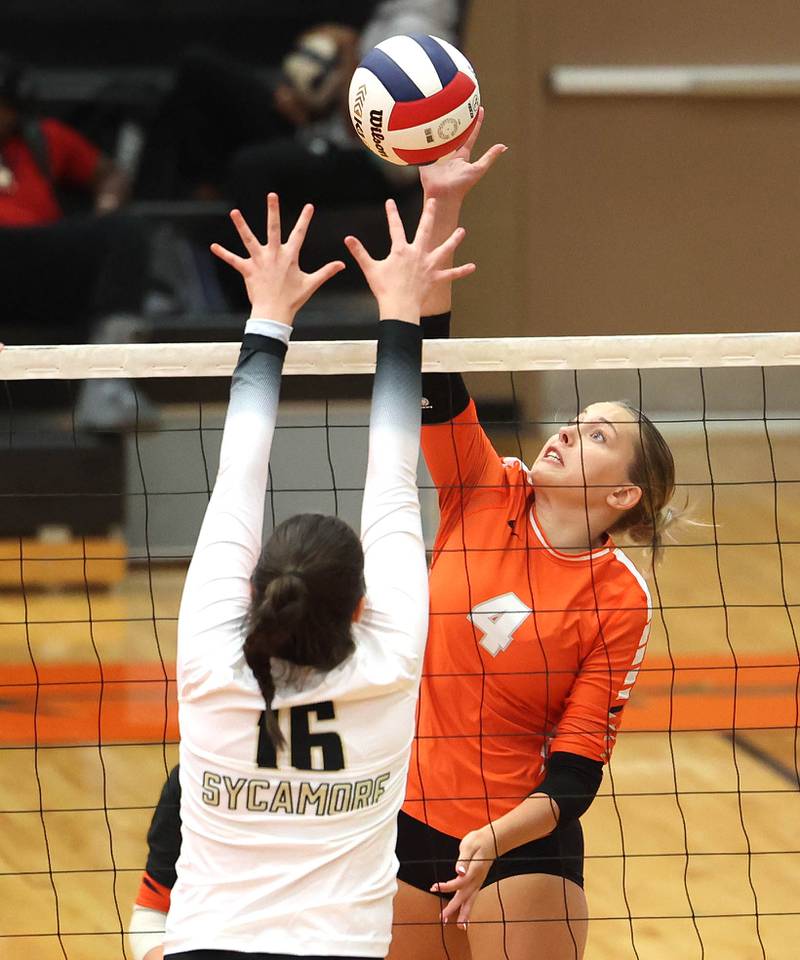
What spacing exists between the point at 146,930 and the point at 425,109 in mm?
1803

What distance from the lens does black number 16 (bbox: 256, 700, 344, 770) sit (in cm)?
185

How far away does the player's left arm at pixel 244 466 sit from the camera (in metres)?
1.88

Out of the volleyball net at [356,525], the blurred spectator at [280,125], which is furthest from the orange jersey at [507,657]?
the blurred spectator at [280,125]

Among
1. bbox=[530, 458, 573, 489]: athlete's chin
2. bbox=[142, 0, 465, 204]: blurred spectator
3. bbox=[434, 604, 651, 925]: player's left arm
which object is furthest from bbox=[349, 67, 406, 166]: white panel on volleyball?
bbox=[142, 0, 465, 204]: blurred spectator

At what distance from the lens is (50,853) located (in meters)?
4.15

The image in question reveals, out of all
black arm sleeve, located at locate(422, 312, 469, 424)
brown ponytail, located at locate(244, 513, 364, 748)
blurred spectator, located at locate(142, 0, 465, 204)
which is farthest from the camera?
blurred spectator, located at locate(142, 0, 465, 204)

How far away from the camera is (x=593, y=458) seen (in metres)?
2.57

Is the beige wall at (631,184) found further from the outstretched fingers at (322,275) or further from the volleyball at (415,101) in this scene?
the outstretched fingers at (322,275)

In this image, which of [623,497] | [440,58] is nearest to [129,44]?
[440,58]

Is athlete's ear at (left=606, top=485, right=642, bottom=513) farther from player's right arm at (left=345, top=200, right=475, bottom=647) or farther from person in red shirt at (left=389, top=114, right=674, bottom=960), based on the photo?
player's right arm at (left=345, top=200, right=475, bottom=647)

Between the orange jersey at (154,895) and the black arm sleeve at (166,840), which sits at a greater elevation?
the black arm sleeve at (166,840)

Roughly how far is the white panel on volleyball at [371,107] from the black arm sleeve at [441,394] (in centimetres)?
50

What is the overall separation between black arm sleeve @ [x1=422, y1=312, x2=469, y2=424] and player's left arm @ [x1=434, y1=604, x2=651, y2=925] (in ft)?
1.63

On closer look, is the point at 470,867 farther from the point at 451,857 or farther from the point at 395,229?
the point at 395,229
